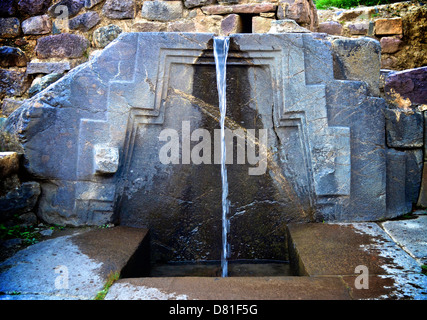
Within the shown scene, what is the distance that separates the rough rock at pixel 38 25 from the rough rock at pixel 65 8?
89 mm

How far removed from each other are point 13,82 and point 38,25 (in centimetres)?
71

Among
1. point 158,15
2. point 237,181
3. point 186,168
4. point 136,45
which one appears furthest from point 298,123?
point 158,15

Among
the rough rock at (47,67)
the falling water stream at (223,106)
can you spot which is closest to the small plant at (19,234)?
the falling water stream at (223,106)

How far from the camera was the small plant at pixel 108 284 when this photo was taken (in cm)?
166

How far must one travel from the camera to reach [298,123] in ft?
8.83

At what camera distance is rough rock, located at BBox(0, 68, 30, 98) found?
12.5 feet

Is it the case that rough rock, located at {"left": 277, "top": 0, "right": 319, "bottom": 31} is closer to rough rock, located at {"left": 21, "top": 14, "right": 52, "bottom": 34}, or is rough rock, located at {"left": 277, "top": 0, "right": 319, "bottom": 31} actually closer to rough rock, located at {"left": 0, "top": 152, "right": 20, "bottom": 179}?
rough rock, located at {"left": 21, "top": 14, "right": 52, "bottom": 34}

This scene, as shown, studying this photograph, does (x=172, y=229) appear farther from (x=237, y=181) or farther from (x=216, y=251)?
(x=237, y=181)

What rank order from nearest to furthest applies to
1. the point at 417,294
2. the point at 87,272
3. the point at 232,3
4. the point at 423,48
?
the point at 417,294 < the point at 87,272 < the point at 232,3 < the point at 423,48

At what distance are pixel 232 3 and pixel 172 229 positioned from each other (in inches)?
94.8

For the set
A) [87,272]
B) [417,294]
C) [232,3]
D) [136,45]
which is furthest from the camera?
[232,3]

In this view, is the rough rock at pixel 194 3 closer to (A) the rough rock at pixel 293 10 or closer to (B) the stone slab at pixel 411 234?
(A) the rough rock at pixel 293 10

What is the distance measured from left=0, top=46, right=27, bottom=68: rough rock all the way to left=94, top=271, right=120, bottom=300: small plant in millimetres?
3071

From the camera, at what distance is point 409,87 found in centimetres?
299
